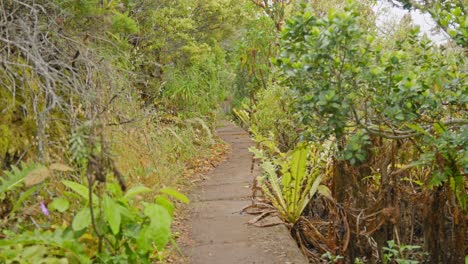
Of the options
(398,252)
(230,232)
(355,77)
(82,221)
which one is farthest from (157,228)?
(398,252)

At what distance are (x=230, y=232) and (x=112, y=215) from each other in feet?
6.94

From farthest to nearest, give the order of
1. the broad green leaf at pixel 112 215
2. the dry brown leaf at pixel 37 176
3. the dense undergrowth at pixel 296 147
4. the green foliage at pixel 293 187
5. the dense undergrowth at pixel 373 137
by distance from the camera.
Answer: the green foliage at pixel 293 187, the dense undergrowth at pixel 373 137, the dense undergrowth at pixel 296 147, the dry brown leaf at pixel 37 176, the broad green leaf at pixel 112 215

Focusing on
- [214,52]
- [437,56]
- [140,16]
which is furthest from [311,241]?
[214,52]

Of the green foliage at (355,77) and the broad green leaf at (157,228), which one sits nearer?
the broad green leaf at (157,228)

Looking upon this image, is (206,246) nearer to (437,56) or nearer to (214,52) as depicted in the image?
(437,56)

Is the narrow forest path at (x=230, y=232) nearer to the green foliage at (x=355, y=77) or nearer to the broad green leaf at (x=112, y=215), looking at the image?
the green foliage at (x=355, y=77)

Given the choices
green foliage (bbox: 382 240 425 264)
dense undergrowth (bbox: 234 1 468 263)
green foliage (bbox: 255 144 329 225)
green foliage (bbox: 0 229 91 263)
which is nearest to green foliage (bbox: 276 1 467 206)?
dense undergrowth (bbox: 234 1 468 263)

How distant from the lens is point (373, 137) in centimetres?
482

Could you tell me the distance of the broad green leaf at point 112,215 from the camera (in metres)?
2.94

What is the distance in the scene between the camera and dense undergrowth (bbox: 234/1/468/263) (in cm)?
336

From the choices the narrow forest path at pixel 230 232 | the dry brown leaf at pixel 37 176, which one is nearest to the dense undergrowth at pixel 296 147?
the dry brown leaf at pixel 37 176

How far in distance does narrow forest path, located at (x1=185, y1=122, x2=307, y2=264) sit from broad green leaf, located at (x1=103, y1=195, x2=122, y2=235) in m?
1.35

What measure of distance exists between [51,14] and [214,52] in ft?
23.4

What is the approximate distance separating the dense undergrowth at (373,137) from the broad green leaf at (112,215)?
132 cm
